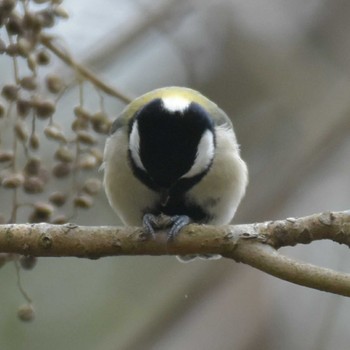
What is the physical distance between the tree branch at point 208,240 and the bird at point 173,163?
0.40 ft

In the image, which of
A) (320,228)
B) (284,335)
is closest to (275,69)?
(284,335)

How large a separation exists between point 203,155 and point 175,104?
0.14 meters

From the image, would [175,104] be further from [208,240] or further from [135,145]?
[208,240]

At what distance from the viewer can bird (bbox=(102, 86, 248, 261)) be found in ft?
5.74

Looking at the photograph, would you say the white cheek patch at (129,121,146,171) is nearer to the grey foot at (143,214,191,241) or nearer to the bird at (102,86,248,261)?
the bird at (102,86,248,261)

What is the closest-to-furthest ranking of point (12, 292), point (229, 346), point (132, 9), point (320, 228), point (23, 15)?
point (320, 228), point (23, 15), point (229, 346), point (132, 9), point (12, 292)

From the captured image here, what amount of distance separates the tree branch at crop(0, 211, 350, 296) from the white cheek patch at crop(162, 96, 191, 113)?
33 cm

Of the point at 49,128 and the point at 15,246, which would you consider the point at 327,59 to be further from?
the point at 15,246

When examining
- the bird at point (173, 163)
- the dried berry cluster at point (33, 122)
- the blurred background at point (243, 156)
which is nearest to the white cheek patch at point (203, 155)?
the bird at point (173, 163)

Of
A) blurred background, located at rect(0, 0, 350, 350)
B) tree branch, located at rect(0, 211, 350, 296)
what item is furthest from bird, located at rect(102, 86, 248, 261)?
blurred background, located at rect(0, 0, 350, 350)

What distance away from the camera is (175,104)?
1.79m

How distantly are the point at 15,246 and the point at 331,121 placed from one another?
3.98 ft

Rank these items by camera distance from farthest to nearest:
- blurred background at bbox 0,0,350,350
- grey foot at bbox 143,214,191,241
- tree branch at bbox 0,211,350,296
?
1. blurred background at bbox 0,0,350,350
2. grey foot at bbox 143,214,191,241
3. tree branch at bbox 0,211,350,296

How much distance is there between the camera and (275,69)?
2793mm
